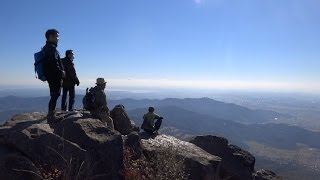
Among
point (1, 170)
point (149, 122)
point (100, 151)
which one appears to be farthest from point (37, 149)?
point (149, 122)

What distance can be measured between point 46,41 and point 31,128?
4.06 metres

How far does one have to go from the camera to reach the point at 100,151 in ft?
41.4

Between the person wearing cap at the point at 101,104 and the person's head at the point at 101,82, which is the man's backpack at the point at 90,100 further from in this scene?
the person's head at the point at 101,82

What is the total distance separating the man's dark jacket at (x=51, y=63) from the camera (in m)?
14.7

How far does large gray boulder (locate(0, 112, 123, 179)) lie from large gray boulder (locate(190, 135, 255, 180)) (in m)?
9.18

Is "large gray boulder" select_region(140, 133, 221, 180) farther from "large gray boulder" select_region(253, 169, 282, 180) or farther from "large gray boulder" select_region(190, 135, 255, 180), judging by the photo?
"large gray boulder" select_region(253, 169, 282, 180)

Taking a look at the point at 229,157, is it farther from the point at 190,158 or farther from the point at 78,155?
the point at 78,155

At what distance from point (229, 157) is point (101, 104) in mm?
8814

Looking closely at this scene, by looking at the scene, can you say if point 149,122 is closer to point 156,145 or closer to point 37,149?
point 156,145

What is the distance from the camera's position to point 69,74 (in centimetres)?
1920

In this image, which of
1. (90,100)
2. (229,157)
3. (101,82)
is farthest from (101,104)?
(229,157)

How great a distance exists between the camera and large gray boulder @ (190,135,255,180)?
20703 millimetres

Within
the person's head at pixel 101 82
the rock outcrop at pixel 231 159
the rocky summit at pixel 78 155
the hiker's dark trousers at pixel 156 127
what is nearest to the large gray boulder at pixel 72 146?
the rocky summit at pixel 78 155

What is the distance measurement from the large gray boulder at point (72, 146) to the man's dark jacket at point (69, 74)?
5339mm
